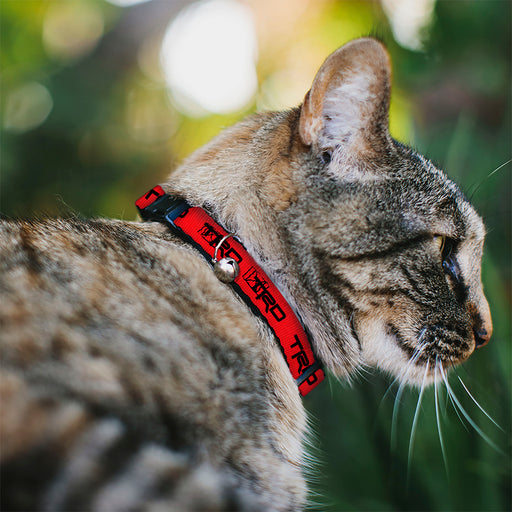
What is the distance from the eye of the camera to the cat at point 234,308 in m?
0.62

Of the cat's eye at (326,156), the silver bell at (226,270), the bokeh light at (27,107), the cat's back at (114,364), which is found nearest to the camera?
the cat's back at (114,364)

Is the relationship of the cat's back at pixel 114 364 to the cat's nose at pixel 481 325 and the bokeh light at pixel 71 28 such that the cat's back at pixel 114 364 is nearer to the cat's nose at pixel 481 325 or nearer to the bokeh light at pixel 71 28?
the cat's nose at pixel 481 325

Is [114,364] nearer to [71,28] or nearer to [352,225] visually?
[352,225]

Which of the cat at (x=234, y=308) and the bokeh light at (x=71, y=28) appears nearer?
the cat at (x=234, y=308)

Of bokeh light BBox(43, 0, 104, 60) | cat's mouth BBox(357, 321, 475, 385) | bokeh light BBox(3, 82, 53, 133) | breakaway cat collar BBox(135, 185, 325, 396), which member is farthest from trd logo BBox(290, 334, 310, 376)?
bokeh light BBox(43, 0, 104, 60)

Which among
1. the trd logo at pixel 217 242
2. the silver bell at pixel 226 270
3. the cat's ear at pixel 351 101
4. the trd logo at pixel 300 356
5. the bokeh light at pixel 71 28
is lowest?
the trd logo at pixel 300 356

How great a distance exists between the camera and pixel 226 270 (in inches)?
35.9

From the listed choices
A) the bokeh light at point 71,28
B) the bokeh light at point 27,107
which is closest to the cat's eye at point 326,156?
the bokeh light at point 27,107

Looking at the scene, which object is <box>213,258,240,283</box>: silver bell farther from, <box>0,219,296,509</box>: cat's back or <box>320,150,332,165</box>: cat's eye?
<box>320,150,332,165</box>: cat's eye

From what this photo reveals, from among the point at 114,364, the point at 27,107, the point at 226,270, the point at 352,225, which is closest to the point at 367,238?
the point at 352,225

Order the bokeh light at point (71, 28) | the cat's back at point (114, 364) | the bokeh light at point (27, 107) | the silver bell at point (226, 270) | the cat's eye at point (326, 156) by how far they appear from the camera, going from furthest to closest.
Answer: the bokeh light at point (71, 28)
the bokeh light at point (27, 107)
the cat's eye at point (326, 156)
the silver bell at point (226, 270)
the cat's back at point (114, 364)

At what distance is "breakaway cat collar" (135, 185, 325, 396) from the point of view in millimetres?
938

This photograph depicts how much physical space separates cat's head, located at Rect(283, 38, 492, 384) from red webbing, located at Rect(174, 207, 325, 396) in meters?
0.07

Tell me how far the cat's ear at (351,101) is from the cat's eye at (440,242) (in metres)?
0.25
